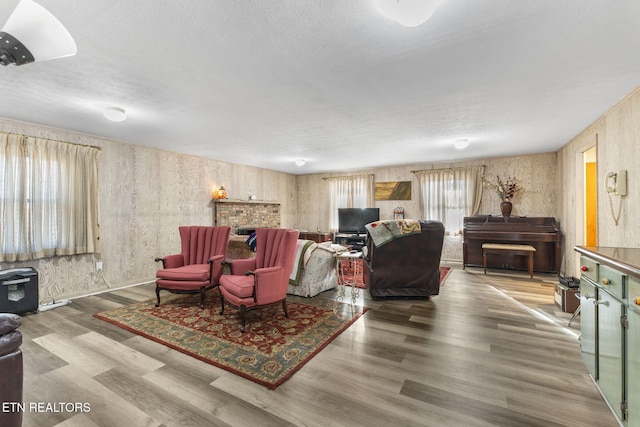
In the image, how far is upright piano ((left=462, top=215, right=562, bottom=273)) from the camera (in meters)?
5.14

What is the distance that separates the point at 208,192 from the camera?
5.98 m

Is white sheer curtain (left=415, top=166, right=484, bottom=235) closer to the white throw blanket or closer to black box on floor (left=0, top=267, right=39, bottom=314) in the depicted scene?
the white throw blanket

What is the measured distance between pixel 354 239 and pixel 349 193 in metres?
1.41

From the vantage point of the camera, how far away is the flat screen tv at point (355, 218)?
7.28 m

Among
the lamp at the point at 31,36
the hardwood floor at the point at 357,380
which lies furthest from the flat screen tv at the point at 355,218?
the lamp at the point at 31,36

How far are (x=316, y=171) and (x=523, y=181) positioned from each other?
198 inches

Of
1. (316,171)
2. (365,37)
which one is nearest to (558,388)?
(365,37)

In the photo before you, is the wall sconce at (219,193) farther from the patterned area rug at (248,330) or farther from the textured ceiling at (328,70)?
the patterned area rug at (248,330)

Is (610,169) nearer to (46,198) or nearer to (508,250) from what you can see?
(508,250)

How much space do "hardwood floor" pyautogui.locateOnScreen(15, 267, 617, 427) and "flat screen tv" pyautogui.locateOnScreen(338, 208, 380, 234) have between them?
4.31 meters

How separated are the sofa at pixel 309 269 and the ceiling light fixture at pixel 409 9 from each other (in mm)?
2909

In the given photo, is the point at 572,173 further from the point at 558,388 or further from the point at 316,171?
the point at 316,171

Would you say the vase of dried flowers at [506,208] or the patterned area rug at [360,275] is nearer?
the patterned area rug at [360,275]

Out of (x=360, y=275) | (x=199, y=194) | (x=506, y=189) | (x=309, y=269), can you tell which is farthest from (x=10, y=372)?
(x=506, y=189)
